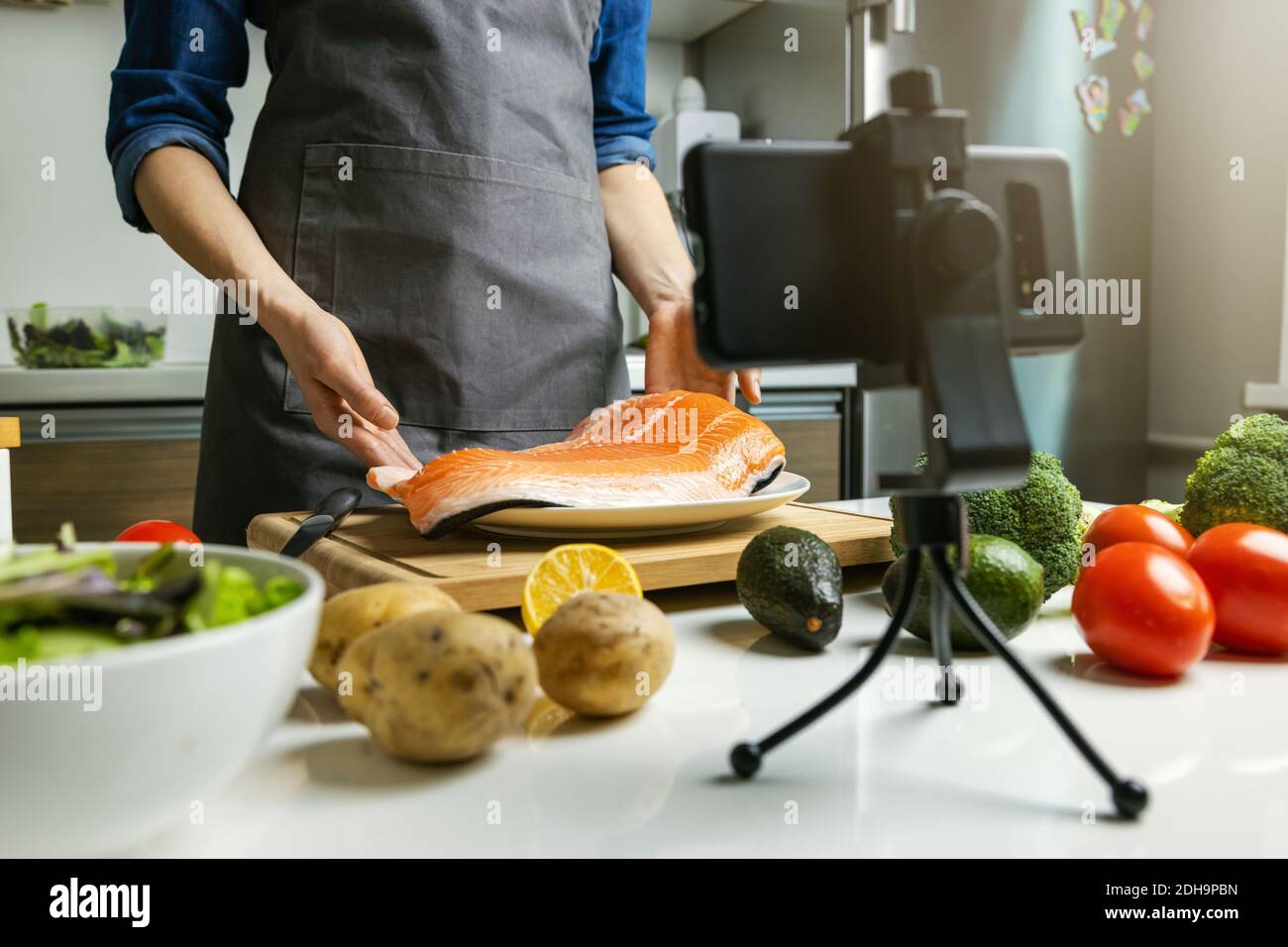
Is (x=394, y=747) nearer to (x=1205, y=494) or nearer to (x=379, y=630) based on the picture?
(x=379, y=630)

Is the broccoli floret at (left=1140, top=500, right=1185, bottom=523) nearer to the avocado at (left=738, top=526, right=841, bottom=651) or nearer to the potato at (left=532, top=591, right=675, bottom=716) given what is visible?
the avocado at (left=738, top=526, right=841, bottom=651)

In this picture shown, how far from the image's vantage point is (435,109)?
1.47 metres

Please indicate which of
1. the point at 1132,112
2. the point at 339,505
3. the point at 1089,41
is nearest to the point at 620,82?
the point at 339,505

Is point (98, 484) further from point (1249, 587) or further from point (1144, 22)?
point (1144, 22)

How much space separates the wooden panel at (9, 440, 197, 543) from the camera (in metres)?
2.15

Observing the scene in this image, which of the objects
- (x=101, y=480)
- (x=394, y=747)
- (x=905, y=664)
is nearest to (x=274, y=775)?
(x=394, y=747)

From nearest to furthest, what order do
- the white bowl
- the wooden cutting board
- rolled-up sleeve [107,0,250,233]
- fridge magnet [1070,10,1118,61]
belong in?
the white bowl < the wooden cutting board < rolled-up sleeve [107,0,250,233] < fridge magnet [1070,10,1118,61]

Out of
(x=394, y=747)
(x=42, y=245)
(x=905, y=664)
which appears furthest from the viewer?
(x=42, y=245)

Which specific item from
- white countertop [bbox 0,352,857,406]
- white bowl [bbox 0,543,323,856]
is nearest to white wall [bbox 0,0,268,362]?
white countertop [bbox 0,352,857,406]

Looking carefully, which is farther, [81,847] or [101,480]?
[101,480]

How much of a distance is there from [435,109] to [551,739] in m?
1.13

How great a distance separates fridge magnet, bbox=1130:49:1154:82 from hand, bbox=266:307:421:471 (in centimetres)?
Result: 275

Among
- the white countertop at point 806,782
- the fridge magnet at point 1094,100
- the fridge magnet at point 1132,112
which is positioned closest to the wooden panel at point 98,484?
the white countertop at point 806,782

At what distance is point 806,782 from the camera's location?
0.55m
